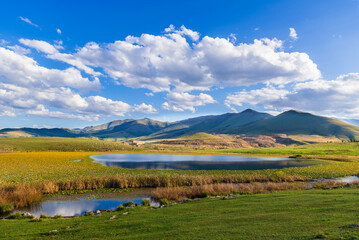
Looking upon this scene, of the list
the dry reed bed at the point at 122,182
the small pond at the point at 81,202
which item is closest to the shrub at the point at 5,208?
the small pond at the point at 81,202

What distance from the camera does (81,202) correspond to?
3553 cm

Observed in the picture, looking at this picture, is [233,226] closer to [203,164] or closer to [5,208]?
[5,208]

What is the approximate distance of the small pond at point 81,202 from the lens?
101 ft

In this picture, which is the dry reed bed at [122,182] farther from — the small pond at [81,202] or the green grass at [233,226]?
the green grass at [233,226]

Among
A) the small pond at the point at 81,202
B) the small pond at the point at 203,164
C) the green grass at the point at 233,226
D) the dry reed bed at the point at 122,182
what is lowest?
the small pond at the point at 203,164

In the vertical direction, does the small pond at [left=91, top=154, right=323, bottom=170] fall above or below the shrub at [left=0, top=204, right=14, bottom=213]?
below

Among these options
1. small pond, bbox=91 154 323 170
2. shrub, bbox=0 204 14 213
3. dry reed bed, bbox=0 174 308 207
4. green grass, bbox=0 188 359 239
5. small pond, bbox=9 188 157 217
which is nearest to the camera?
green grass, bbox=0 188 359 239

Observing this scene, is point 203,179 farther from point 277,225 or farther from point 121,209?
point 277,225

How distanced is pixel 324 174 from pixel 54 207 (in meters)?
66.0

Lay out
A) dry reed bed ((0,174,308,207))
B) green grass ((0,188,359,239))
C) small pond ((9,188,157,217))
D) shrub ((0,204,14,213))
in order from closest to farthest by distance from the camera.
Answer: green grass ((0,188,359,239)) → shrub ((0,204,14,213)) → small pond ((9,188,157,217)) → dry reed bed ((0,174,308,207))

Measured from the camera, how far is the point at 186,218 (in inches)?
793

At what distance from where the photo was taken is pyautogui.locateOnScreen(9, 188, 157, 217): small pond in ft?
101

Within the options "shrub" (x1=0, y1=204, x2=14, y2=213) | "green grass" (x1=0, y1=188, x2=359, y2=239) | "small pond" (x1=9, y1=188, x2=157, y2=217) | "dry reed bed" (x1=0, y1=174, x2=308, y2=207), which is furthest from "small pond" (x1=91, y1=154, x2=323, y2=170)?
"green grass" (x1=0, y1=188, x2=359, y2=239)

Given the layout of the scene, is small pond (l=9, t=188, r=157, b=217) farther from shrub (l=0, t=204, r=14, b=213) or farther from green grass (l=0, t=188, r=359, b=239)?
green grass (l=0, t=188, r=359, b=239)
